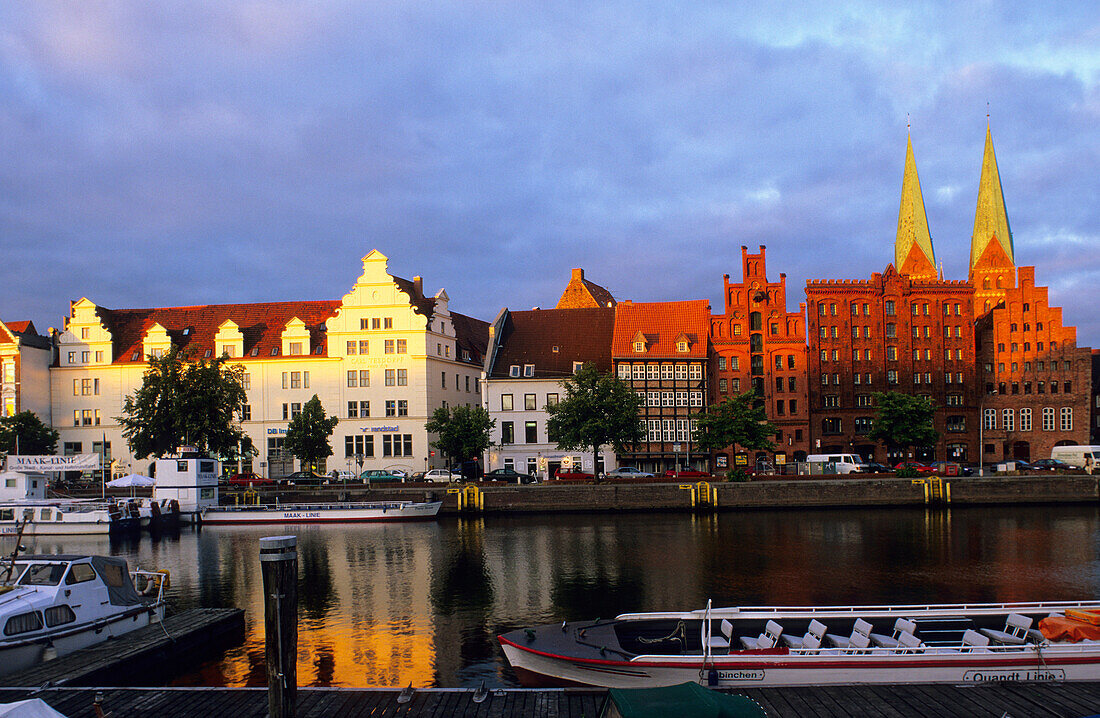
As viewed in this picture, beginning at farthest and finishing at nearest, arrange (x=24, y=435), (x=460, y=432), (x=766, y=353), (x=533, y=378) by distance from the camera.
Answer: (x=766, y=353), (x=533, y=378), (x=24, y=435), (x=460, y=432)

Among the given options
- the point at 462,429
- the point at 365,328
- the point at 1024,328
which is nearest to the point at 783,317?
the point at 1024,328

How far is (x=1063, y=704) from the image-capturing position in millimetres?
15258

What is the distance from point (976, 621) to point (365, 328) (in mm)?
70369

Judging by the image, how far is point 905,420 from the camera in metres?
78.9

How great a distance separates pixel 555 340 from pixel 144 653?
68.2 metres

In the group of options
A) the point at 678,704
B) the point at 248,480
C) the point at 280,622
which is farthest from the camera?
the point at 248,480

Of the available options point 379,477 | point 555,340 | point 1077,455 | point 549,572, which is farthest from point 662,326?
point 549,572

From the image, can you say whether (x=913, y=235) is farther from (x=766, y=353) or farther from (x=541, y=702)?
(x=541, y=702)

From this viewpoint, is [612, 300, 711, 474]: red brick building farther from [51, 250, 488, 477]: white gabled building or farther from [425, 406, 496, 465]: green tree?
[51, 250, 488, 477]: white gabled building

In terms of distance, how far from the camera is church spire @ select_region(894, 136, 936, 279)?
340 feet

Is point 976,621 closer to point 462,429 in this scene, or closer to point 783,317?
point 462,429

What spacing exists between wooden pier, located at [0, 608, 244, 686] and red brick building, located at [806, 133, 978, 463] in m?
74.6

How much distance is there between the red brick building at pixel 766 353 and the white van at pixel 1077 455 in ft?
77.4

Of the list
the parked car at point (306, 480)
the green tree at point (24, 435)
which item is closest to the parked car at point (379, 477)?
the parked car at point (306, 480)
